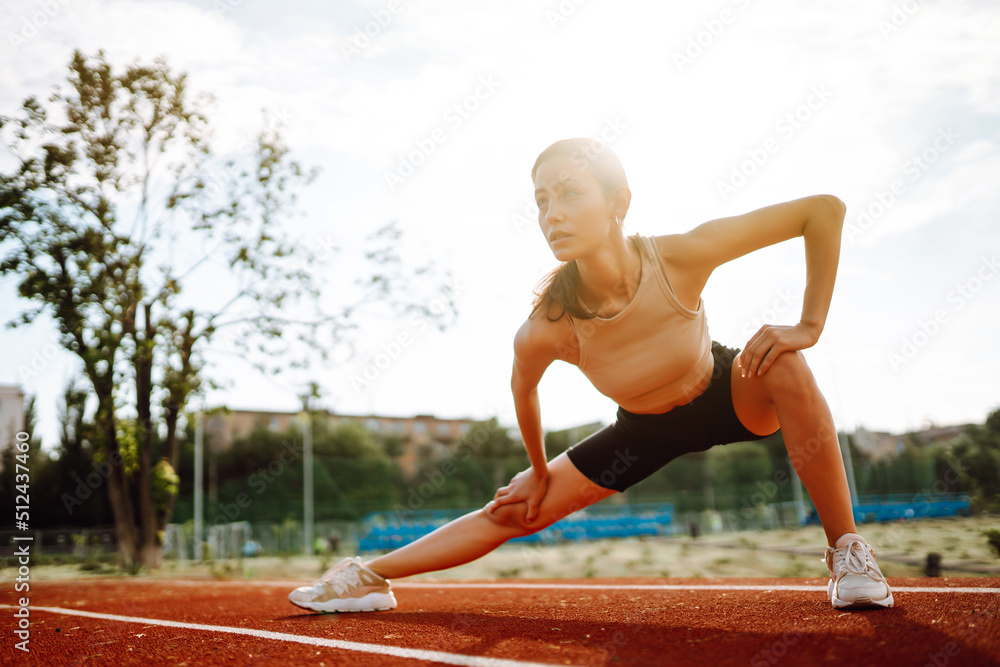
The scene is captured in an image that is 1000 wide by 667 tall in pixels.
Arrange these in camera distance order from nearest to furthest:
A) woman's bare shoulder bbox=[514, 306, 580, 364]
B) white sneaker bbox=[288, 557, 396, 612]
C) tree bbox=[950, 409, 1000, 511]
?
woman's bare shoulder bbox=[514, 306, 580, 364] < white sneaker bbox=[288, 557, 396, 612] < tree bbox=[950, 409, 1000, 511]

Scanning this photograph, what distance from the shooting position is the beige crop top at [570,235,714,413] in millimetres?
2678

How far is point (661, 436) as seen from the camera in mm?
2965

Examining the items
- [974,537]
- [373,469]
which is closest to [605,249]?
[974,537]

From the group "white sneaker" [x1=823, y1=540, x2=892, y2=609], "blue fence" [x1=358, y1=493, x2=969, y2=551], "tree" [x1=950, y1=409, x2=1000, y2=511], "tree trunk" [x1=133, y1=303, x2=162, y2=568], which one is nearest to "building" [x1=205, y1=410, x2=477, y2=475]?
"blue fence" [x1=358, y1=493, x2=969, y2=551]

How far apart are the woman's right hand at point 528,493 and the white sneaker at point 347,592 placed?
0.69m

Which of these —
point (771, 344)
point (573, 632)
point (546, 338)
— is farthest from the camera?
point (546, 338)

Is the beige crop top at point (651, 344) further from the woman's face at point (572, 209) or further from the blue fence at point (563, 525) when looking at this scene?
the blue fence at point (563, 525)

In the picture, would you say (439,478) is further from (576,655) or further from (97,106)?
(576,655)

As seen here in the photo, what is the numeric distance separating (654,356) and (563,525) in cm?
2035

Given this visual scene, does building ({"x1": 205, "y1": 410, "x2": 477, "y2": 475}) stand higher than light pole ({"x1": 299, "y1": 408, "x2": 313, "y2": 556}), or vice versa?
building ({"x1": 205, "y1": 410, "x2": 477, "y2": 475})

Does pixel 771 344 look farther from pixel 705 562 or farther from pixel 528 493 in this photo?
pixel 705 562

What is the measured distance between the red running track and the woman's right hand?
421mm

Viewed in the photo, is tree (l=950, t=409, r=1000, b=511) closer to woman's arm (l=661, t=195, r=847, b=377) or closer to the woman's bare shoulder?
woman's arm (l=661, t=195, r=847, b=377)

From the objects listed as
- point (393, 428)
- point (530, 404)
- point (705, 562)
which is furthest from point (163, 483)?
point (393, 428)
